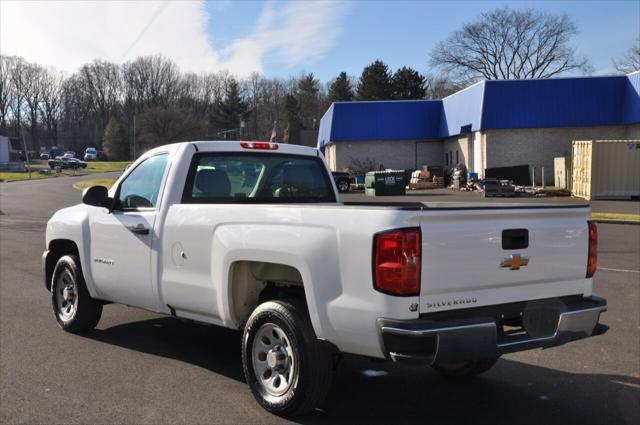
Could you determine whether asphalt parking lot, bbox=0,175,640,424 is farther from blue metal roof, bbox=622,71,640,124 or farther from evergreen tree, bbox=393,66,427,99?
evergreen tree, bbox=393,66,427,99

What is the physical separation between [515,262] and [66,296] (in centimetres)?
478

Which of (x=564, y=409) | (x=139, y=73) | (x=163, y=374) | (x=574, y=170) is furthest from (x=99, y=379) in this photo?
(x=139, y=73)

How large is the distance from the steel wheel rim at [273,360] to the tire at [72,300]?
267cm

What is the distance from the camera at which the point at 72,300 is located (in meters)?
6.27

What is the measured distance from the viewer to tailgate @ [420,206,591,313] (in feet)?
11.4

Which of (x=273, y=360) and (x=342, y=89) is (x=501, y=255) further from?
(x=342, y=89)

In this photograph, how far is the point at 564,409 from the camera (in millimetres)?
4203

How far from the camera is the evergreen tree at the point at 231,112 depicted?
102250mm

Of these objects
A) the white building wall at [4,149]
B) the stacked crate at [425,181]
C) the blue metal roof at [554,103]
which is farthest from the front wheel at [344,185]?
the white building wall at [4,149]

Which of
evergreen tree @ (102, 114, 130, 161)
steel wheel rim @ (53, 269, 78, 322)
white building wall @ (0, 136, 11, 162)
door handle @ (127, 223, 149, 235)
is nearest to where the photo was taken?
door handle @ (127, 223, 149, 235)

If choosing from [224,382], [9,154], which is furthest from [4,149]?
[224,382]

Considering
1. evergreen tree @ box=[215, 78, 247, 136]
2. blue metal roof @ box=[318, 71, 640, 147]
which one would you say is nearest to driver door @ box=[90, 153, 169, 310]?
blue metal roof @ box=[318, 71, 640, 147]

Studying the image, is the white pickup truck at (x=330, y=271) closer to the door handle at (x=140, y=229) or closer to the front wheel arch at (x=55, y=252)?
the door handle at (x=140, y=229)

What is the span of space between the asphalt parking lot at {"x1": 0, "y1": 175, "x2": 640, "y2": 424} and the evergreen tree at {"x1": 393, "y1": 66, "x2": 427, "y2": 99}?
72905 millimetres
